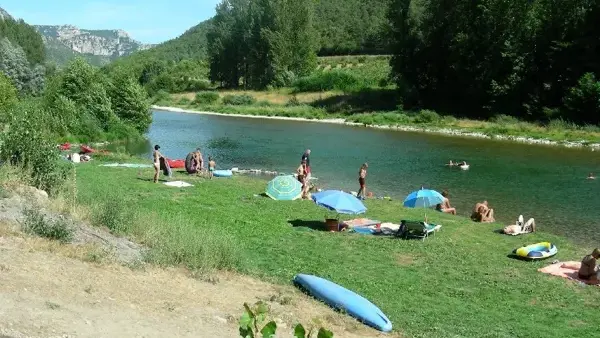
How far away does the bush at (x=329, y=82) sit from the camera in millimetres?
97625

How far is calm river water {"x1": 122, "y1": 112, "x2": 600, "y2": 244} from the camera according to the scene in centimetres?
2753

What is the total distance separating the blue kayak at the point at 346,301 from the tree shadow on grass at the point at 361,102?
229ft

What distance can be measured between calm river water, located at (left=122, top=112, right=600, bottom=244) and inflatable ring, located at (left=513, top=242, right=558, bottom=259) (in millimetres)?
3974

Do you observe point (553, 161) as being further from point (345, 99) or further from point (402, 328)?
point (345, 99)

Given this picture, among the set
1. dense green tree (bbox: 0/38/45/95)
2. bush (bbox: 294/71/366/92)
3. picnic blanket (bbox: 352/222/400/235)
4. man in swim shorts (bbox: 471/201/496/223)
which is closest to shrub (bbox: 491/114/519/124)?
bush (bbox: 294/71/366/92)

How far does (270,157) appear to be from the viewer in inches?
1713

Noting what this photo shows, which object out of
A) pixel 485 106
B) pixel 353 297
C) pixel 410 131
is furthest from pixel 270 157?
pixel 485 106

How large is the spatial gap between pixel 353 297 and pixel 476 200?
1798 cm

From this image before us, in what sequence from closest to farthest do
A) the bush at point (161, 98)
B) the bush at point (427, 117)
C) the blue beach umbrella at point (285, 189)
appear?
the blue beach umbrella at point (285, 189) → the bush at point (427, 117) → the bush at point (161, 98)

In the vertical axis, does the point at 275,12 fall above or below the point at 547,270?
above

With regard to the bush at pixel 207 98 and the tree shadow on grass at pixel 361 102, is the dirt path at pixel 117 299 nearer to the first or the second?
the tree shadow on grass at pixel 361 102

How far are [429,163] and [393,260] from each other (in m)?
25.1

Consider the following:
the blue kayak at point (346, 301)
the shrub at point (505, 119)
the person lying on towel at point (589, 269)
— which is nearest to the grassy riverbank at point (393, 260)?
the blue kayak at point (346, 301)

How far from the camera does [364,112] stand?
81.6 m
